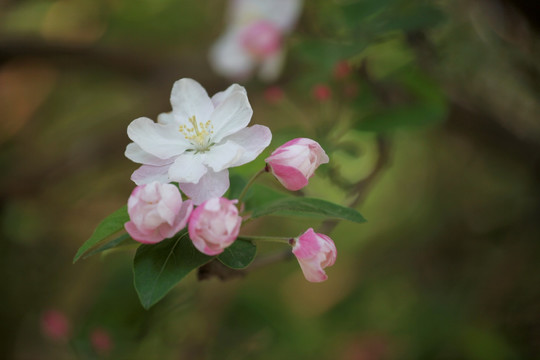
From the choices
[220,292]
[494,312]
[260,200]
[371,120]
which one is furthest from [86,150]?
[494,312]

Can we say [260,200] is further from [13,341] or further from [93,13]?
[93,13]

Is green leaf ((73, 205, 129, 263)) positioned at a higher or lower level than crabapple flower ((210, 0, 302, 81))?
higher

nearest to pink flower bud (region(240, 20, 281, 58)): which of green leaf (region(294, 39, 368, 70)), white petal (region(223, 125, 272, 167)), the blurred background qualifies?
the blurred background

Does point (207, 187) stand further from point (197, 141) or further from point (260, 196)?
point (260, 196)

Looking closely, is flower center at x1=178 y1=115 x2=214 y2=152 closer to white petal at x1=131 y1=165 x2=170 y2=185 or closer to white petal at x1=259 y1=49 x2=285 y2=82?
white petal at x1=131 y1=165 x2=170 y2=185

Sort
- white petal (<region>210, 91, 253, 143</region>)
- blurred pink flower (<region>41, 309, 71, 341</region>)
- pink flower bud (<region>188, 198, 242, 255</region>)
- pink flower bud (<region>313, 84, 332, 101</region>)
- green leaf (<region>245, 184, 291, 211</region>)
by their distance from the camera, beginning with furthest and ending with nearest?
1. blurred pink flower (<region>41, 309, 71, 341</region>)
2. pink flower bud (<region>313, 84, 332, 101</region>)
3. green leaf (<region>245, 184, 291, 211</region>)
4. white petal (<region>210, 91, 253, 143</region>)
5. pink flower bud (<region>188, 198, 242, 255</region>)

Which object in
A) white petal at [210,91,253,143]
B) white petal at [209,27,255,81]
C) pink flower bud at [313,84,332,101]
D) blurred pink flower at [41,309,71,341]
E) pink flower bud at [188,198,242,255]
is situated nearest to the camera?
pink flower bud at [188,198,242,255]

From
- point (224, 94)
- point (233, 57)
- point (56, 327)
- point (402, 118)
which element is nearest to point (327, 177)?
point (402, 118)
